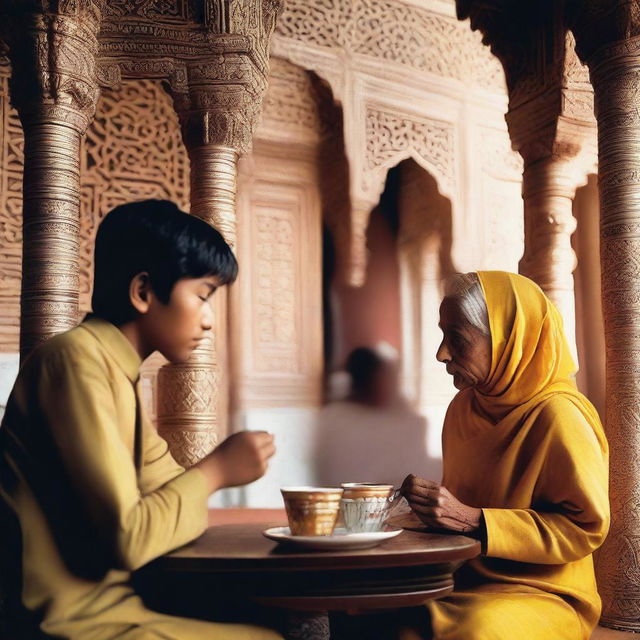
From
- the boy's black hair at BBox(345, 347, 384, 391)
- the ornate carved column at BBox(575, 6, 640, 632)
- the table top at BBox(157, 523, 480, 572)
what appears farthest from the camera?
the boy's black hair at BBox(345, 347, 384, 391)

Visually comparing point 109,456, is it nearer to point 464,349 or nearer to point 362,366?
point 464,349

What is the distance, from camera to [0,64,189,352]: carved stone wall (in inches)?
280

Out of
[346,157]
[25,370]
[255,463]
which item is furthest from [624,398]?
[346,157]

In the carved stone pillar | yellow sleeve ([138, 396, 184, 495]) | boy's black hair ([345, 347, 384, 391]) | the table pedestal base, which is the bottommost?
the table pedestal base

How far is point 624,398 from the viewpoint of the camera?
3.92 m

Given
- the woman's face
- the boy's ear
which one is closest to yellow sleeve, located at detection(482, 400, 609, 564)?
the woman's face

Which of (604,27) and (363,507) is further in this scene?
(604,27)

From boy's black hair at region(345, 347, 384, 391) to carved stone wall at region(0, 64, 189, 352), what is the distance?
247 cm

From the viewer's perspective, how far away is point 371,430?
910cm

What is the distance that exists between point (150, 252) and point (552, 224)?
401 cm

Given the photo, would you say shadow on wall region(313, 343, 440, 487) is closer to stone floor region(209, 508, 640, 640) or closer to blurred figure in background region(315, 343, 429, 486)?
blurred figure in background region(315, 343, 429, 486)

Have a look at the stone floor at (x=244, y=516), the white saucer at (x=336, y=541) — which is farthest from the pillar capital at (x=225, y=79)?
the white saucer at (x=336, y=541)

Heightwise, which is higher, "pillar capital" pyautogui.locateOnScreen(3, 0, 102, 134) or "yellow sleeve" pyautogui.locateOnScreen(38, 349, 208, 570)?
"pillar capital" pyautogui.locateOnScreen(3, 0, 102, 134)

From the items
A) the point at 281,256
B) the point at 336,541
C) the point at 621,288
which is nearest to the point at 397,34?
the point at 281,256
